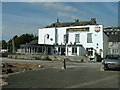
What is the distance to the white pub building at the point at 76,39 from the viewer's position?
48.1 metres

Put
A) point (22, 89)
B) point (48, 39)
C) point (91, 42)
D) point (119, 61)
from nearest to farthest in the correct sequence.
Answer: point (22, 89) → point (119, 61) → point (91, 42) → point (48, 39)

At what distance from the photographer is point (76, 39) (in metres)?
51.7

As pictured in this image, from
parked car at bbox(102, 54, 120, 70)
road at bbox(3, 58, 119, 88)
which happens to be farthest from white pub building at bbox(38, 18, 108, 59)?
road at bbox(3, 58, 119, 88)

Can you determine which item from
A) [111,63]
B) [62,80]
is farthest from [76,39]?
[62,80]

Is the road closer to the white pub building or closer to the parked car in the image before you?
the parked car

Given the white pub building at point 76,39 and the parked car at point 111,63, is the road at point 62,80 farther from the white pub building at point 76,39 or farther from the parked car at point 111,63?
the white pub building at point 76,39

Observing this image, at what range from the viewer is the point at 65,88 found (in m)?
9.50

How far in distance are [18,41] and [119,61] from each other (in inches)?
3217

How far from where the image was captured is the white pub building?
158ft

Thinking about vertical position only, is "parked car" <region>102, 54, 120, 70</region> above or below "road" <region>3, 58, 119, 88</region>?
above

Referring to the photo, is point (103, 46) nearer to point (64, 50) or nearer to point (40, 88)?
point (64, 50)

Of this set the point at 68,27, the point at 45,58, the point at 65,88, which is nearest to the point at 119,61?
the point at 65,88

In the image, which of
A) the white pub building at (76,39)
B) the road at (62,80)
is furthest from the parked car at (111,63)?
the white pub building at (76,39)

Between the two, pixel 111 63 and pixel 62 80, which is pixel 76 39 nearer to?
pixel 111 63
